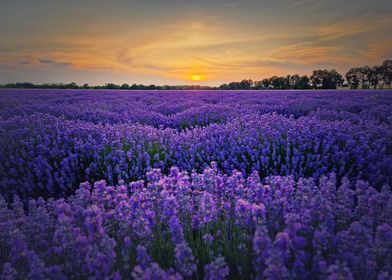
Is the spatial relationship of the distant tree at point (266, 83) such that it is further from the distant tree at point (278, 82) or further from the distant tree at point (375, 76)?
the distant tree at point (375, 76)

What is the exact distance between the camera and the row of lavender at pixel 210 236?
1327 millimetres

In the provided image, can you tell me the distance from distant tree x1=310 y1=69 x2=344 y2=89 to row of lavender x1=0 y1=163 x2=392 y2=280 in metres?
48.9

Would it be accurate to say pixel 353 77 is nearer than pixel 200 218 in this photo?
No

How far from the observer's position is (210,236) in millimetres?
1573

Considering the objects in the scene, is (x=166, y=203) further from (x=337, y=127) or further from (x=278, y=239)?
(x=337, y=127)

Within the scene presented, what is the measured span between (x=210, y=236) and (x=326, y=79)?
5195 centimetres

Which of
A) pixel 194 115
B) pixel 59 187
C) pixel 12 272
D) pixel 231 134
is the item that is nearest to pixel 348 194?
pixel 12 272

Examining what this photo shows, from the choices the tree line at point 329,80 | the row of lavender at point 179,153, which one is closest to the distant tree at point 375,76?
the tree line at point 329,80

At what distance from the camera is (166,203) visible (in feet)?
5.59

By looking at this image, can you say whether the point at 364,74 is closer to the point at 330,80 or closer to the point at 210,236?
the point at 330,80

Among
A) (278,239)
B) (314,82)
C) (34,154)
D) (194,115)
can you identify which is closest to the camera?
(278,239)

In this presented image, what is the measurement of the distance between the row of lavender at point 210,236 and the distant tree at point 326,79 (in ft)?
160

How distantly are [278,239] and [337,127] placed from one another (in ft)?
10.2

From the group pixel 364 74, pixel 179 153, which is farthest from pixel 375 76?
pixel 179 153
